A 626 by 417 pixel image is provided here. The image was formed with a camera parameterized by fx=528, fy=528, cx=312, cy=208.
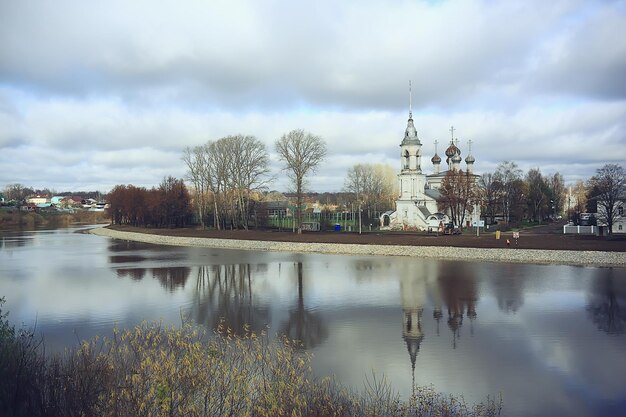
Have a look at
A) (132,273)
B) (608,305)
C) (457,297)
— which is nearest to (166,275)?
(132,273)

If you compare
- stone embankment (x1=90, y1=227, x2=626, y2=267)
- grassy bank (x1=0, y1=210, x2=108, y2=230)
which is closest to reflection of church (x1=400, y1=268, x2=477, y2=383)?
stone embankment (x1=90, y1=227, x2=626, y2=267)

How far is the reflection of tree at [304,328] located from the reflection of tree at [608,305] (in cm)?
771

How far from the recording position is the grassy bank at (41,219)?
91.8 metres

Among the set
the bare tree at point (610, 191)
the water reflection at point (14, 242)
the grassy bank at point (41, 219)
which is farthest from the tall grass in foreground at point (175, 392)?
the grassy bank at point (41, 219)

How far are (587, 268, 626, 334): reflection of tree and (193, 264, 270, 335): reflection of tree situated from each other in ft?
31.8

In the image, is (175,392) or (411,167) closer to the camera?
(175,392)

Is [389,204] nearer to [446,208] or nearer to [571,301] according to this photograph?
[446,208]

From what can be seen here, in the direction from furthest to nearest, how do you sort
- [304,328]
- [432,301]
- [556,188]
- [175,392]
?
[556,188] < [432,301] < [304,328] < [175,392]

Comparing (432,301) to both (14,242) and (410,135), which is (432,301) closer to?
(410,135)

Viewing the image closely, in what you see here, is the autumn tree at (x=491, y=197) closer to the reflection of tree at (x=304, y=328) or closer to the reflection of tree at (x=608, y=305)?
the reflection of tree at (x=608, y=305)

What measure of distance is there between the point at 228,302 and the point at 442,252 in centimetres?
1957

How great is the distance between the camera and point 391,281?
23609 millimetres

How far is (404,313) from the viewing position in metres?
16.6

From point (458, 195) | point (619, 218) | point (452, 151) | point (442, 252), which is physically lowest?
point (442, 252)
